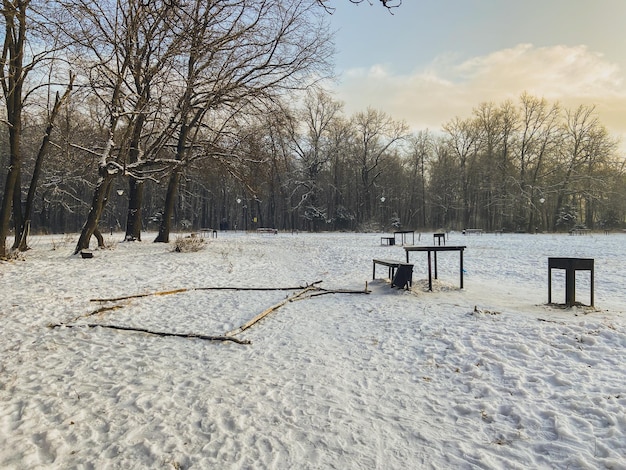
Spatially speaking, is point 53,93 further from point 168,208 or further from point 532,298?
point 532,298

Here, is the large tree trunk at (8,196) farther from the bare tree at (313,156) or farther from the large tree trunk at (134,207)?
the bare tree at (313,156)

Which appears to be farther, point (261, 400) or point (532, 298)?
point (532, 298)

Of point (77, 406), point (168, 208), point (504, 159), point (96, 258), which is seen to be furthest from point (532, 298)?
point (504, 159)

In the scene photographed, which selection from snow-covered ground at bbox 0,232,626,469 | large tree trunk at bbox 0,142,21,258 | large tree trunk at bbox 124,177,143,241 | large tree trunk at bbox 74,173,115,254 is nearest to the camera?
snow-covered ground at bbox 0,232,626,469

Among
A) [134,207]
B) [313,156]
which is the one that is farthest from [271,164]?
[313,156]

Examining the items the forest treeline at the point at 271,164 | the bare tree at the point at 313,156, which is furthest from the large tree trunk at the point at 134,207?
the bare tree at the point at 313,156

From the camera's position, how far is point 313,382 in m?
4.17

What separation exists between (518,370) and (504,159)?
44374 millimetres

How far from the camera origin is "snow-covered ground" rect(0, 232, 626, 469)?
290 centimetres

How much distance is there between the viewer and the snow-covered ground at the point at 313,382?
9.52 feet

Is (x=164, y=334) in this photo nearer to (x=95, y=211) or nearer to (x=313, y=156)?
(x=95, y=211)

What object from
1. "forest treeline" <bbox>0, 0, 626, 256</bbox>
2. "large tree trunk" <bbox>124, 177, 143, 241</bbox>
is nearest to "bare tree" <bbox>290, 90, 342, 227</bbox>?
"forest treeline" <bbox>0, 0, 626, 256</bbox>

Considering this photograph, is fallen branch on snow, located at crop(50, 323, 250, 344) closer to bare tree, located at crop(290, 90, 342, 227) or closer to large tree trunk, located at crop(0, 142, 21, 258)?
large tree trunk, located at crop(0, 142, 21, 258)

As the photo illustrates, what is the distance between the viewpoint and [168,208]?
17969mm
